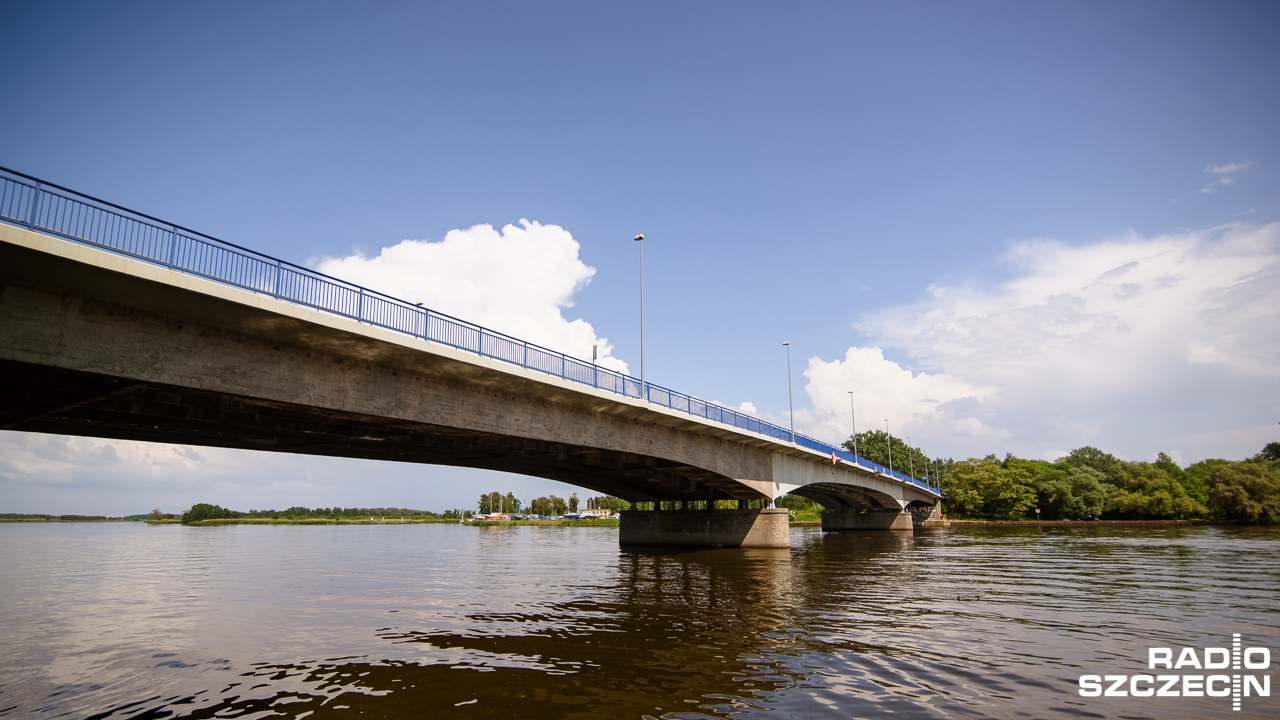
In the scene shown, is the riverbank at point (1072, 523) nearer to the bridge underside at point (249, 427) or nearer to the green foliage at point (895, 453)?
the green foliage at point (895, 453)

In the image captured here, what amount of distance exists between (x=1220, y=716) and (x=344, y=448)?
28.8 meters

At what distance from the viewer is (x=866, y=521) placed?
74.1 meters

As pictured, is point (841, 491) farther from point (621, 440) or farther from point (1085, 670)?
point (1085, 670)

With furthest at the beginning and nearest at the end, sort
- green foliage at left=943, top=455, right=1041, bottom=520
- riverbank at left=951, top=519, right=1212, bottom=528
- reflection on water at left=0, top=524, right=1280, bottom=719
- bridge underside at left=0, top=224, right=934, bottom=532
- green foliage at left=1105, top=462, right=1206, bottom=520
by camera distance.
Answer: green foliage at left=943, top=455, right=1041, bottom=520 → green foliage at left=1105, top=462, right=1206, bottom=520 → riverbank at left=951, top=519, right=1212, bottom=528 → bridge underside at left=0, top=224, right=934, bottom=532 → reflection on water at left=0, top=524, right=1280, bottom=719

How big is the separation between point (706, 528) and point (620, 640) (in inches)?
1280

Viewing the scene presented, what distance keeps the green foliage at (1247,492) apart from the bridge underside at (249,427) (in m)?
65.5

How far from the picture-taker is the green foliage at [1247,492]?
61.9 metres

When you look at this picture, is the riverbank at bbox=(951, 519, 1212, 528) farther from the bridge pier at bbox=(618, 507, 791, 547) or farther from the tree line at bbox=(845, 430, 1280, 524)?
the bridge pier at bbox=(618, 507, 791, 547)

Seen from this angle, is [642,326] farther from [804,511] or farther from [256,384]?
[804,511]

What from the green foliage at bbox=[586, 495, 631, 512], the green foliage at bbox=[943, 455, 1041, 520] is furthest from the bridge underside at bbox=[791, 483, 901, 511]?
the green foliage at bbox=[586, 495, 631, 512]

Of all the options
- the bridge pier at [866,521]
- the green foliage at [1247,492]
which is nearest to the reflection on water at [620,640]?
the bridge pier at [866,521]

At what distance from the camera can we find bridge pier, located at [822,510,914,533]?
7178 cm

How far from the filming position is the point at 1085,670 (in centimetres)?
964

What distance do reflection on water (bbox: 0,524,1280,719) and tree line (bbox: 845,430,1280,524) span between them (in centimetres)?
5281
